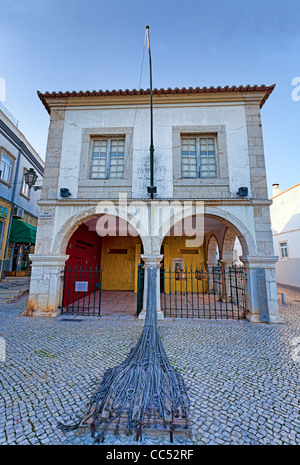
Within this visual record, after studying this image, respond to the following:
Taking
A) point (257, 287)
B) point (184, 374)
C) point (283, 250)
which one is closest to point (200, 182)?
point (257, 287)

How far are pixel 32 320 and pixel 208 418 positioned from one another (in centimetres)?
505

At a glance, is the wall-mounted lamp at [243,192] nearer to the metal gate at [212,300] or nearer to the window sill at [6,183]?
the metal gate at [212,300]

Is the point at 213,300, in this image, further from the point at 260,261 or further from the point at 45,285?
the point at 45,285

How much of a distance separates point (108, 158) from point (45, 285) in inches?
175

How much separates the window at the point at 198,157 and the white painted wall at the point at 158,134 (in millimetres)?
463

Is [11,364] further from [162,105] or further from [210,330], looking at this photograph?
[162,105]

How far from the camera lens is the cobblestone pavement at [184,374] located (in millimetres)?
1846

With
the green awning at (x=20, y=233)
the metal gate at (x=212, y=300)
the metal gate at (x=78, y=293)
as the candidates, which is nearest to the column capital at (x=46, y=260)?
the metal gate at (x=78, y=293)

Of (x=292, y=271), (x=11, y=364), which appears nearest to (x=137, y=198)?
(x=11, y=364)

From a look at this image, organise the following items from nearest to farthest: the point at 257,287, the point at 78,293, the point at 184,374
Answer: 1. the point at 184,374
2. the point at 257,287
3. the point at 78,293

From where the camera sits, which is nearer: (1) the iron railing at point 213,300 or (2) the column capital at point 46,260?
(1) the iron railing at point 213,300

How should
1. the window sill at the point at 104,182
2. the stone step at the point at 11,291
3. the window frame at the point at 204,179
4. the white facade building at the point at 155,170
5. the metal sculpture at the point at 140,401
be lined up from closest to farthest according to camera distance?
the metal sculpture at the point at 140,401, the white facade building at the point at 155,170, the window frame at the point at 204,179, the window sill at the point at 104,182, the stone step at the point at 11,291

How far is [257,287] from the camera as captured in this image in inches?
223

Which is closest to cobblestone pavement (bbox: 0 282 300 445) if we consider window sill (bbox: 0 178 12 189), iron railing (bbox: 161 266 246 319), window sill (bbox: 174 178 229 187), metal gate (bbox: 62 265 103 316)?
iron railing (bbox: 161 266 246 319)
